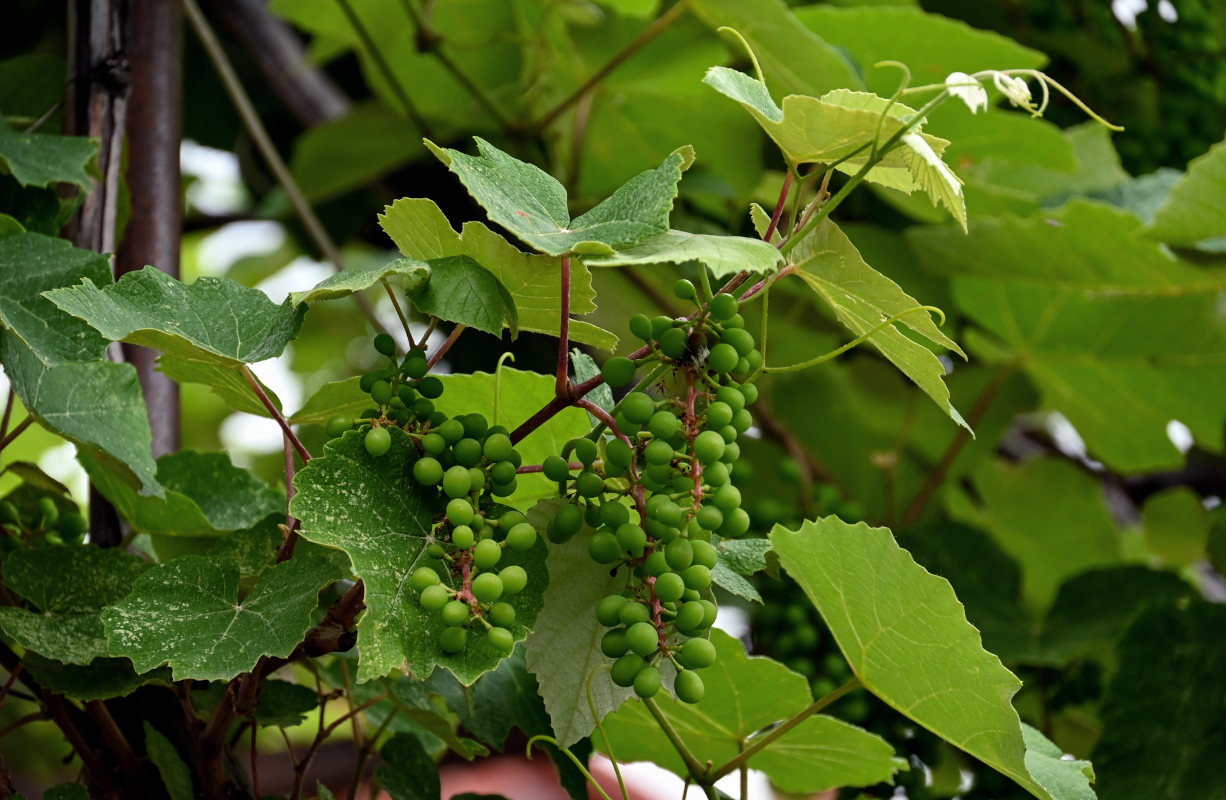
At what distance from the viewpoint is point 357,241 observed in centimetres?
195

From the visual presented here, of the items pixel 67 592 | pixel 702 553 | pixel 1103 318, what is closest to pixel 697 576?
pixel 702 553

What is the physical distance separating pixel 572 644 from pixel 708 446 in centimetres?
14

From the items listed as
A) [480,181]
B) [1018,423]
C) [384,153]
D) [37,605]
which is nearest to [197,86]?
[384,153]

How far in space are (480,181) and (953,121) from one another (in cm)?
81

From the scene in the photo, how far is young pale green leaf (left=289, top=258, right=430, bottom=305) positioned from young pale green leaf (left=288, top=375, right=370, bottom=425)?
76 millimetres

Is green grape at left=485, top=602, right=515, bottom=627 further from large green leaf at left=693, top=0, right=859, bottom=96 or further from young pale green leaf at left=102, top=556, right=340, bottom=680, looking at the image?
large green leaf at left=693, top=0, right=859, bottom=96

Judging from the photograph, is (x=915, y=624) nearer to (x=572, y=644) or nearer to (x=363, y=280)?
(x=572, y=644)

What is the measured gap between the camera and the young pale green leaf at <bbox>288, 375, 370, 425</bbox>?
546mm

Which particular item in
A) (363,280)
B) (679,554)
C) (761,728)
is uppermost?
(363,280)

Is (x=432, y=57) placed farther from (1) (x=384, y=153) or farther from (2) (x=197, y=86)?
(2) (x=197, y=86)

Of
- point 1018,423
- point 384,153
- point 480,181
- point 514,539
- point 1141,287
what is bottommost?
point 1018,423

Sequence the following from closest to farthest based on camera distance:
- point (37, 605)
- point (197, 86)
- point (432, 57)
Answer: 1. point (37, 605)
2. point (432, 57)
3. point (197, 86)

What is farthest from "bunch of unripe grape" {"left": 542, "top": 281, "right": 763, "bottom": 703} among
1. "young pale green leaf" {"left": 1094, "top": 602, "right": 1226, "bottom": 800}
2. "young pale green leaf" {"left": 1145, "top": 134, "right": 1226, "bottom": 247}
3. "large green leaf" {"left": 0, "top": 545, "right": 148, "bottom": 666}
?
"young pale green leaf" {"left": 1145, "top": 134, "right": 1226, "bottom": 247}

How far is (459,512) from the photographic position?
435mm
